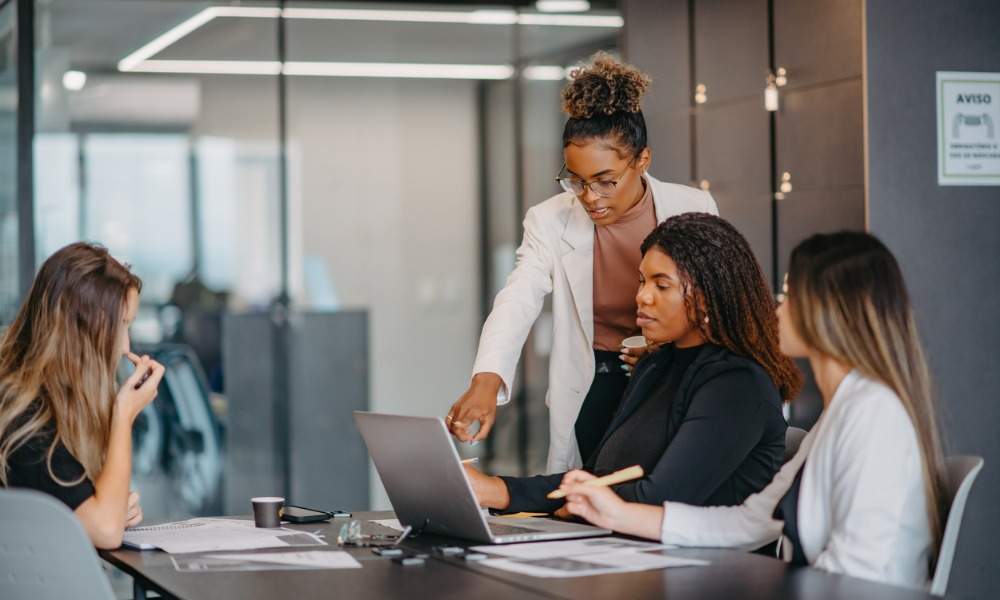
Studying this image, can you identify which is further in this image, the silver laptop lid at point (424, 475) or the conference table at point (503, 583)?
the silver laptop lid at point (424, 475)

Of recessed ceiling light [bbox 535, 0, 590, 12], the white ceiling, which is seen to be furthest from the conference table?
recessed ceiling light [bbox 535, 0, 590, 12]

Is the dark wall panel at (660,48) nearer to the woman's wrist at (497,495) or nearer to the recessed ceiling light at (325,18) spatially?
the recessed ceiling light at (325,18)

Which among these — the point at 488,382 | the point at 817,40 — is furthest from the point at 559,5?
the point at 488,382

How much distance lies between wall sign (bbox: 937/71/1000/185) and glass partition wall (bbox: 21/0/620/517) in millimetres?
2840

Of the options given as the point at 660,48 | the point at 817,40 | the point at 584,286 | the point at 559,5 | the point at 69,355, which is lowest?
the point at 69,355

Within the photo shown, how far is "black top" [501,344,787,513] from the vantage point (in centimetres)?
217

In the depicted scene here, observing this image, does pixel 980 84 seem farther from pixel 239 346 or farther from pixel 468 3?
pixel 239 346

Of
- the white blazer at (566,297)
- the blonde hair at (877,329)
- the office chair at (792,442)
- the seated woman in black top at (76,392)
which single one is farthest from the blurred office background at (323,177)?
the seated woman in black top at (76,392)

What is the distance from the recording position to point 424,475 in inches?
83.0

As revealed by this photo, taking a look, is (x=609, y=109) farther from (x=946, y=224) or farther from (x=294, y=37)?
(x=294, y=37)

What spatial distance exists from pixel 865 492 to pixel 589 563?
0.44 m

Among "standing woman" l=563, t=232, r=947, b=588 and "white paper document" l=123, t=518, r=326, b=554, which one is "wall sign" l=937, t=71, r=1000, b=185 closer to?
"standing woman" l=563, t=232, r=947, b=588

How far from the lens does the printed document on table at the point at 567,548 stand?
1943 mm

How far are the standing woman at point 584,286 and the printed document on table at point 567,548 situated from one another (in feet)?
2.69
